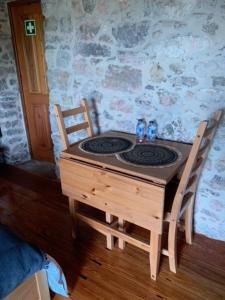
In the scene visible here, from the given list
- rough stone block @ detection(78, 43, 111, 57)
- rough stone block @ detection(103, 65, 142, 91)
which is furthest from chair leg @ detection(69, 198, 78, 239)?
rough stone block @ detection(78, 43, 111, 57)

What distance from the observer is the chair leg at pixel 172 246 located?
163 centimetres

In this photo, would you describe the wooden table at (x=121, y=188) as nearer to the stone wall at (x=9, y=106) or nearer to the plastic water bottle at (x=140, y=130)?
the plastic water bottle at (x=140, y=130)

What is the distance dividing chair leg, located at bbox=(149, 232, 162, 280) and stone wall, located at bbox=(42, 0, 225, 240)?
627 mm

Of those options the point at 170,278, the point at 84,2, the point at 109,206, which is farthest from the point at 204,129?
the point at 84,2

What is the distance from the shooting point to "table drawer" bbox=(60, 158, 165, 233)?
1.49 m

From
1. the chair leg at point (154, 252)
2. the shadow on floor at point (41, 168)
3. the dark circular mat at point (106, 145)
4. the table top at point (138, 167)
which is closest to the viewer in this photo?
the table top at point (138, 167)

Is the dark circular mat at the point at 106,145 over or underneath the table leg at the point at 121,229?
over

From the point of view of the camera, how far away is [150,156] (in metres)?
1.71

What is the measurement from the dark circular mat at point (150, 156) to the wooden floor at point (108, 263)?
791 mm

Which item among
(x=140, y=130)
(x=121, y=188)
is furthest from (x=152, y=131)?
(x=121, y=188)

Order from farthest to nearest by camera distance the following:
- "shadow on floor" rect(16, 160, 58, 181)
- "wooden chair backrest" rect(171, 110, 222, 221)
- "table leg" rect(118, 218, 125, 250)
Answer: "shadow on floor" rect(16, 160, 58, 181) → "table leg" rect(118, 218, 125, 250) → "wooden chair backrest" rect(171, 110, 222, 221)

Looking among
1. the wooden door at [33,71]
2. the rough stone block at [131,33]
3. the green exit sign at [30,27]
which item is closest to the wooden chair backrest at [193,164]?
the rough stone block at [131,33]

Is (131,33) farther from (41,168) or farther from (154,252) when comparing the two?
(41,168)

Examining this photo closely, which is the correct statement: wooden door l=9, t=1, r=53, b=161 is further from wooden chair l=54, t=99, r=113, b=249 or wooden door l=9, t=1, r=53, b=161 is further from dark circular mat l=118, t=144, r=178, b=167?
dark circular mat l=118, t=144, r=178, b=167
